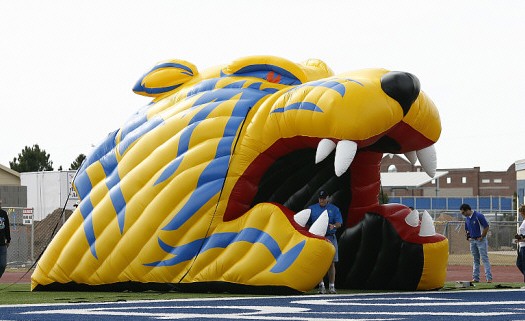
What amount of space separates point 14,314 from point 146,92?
5848 millimetres

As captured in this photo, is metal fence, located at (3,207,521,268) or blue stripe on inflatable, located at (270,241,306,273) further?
metal fence, located at (3,207,521,268)

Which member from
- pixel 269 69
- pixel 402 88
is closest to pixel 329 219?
pixel 402 88

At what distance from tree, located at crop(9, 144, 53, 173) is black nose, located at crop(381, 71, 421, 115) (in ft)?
208

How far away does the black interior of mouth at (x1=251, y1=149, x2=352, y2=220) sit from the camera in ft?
44.5

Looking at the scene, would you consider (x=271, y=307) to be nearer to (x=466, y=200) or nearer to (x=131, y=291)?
(x=131, y=291)

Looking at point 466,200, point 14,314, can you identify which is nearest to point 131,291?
point 14,314

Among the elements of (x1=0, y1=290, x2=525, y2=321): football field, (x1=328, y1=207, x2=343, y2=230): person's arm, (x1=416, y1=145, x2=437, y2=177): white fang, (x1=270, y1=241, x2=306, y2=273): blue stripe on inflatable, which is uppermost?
(x1=416, y1=145, x2=437, y2=177): white fang

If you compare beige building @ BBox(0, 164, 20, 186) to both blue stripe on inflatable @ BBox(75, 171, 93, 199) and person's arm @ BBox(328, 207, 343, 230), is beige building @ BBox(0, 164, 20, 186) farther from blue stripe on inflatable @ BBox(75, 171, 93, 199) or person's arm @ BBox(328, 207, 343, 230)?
person's arm @ BBox(328, 207, 343, 230)

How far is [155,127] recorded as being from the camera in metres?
13.5

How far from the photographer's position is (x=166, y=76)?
14.3 meters

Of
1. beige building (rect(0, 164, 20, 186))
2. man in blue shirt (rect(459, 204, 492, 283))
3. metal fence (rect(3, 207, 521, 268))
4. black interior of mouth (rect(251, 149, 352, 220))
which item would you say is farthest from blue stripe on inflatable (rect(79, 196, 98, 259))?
beige building (rect(0, 164, 20, 186))

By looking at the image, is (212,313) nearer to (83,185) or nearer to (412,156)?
(412,156)

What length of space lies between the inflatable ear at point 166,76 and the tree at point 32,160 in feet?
198

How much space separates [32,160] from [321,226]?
6444cm
